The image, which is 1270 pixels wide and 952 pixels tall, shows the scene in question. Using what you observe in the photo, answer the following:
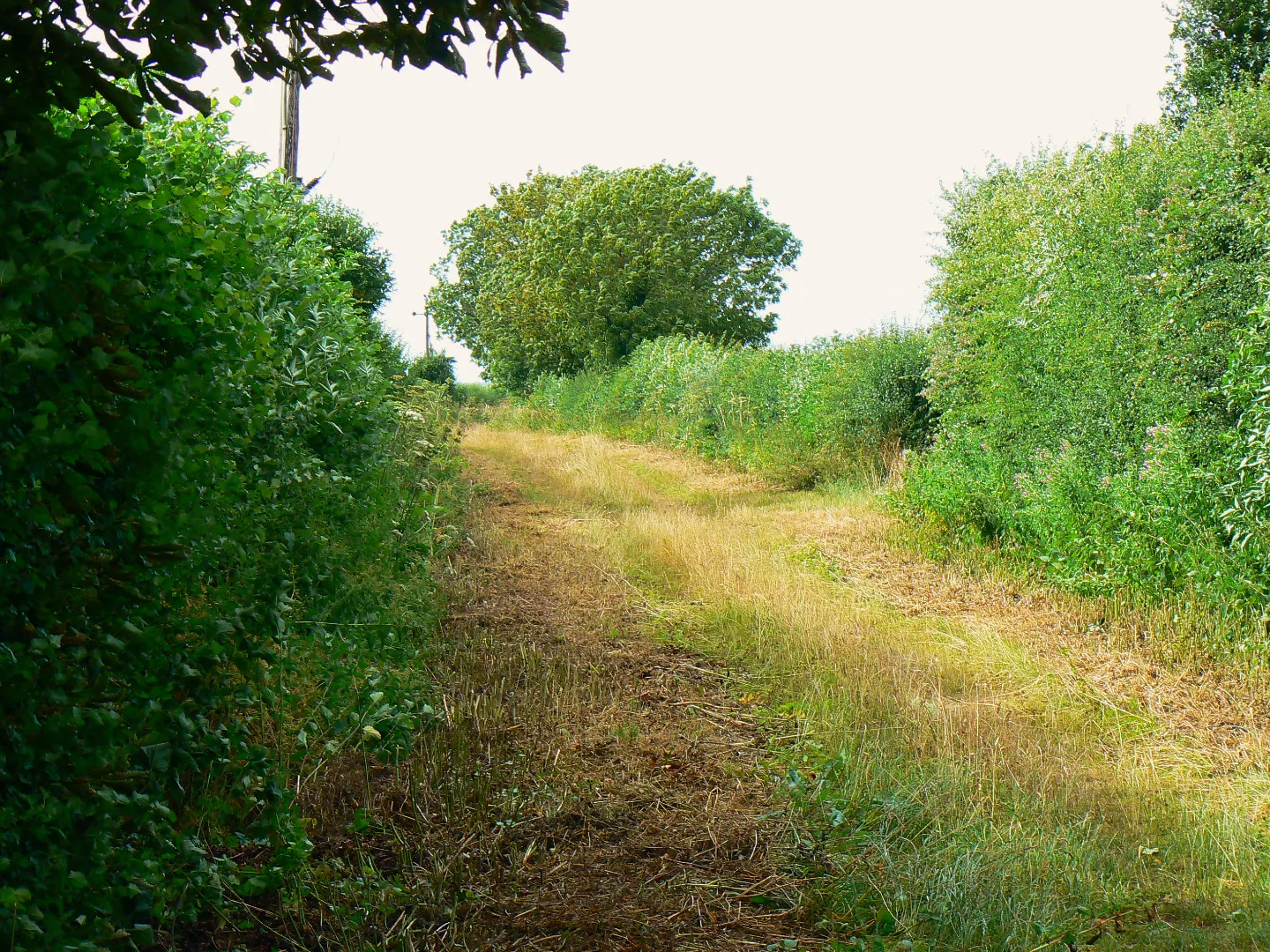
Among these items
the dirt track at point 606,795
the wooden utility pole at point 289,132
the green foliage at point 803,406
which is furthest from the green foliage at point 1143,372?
the wooden utility pole at point 289,132

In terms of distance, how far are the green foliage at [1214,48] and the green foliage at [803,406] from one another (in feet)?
29.7

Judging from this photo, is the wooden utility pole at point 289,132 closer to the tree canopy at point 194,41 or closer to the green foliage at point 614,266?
the tree canopy at point 194,41

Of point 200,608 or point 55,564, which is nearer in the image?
point 55,564

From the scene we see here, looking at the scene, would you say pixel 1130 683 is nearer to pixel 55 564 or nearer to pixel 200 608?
pixel 200 608

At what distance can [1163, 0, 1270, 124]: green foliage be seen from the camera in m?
19.1

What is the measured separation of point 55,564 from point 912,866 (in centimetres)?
331

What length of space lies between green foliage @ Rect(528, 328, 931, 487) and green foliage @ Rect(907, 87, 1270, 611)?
Answer: 421 centimetres

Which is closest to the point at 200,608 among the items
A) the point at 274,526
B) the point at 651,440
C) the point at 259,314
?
the point at 274,526

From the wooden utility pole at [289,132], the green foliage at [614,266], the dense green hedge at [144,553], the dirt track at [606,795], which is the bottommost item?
the dirt track at [606,795]

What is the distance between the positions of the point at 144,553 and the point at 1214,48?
2359 centimetres

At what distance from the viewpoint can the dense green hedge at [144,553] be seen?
2.41 meters

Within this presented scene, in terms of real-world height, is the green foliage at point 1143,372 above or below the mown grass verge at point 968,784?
above

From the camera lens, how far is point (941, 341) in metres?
12.7

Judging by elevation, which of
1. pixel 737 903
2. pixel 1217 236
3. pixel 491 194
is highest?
pixel 491 194
